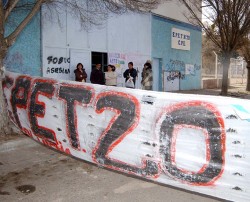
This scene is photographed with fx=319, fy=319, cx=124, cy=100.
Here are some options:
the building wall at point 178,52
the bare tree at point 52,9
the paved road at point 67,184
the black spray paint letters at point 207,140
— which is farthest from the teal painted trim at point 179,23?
the black spray paint letters at point 207,140

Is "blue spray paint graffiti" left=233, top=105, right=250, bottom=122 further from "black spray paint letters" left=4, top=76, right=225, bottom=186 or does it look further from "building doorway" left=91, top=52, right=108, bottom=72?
"building doorway" left=91, top=52, right=108, bottom=72

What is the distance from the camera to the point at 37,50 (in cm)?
1144

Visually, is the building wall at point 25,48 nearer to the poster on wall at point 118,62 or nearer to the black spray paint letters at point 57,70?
the black spray paint letters at point 57,70

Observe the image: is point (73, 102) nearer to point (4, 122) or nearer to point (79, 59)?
point (4, 122)

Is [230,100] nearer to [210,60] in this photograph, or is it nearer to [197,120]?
[197,120]

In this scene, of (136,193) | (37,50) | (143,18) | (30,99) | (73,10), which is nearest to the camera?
(136,193)

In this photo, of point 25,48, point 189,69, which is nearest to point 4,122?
point 25,48

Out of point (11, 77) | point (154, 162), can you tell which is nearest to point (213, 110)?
point (154, 162)

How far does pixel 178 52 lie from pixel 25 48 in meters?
11.7

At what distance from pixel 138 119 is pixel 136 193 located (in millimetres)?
1060

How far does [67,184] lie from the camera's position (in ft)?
14.7

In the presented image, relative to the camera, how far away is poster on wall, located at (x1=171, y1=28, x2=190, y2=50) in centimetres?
1975

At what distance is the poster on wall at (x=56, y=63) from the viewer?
11742 mm

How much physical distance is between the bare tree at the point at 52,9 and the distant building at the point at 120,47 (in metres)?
0.37
